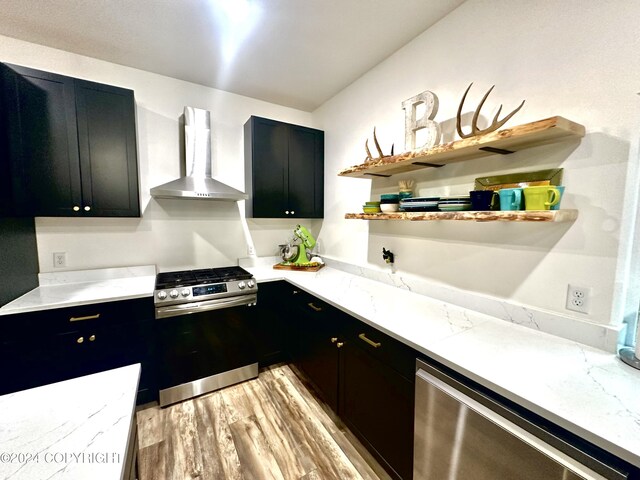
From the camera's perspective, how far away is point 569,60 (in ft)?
3.80

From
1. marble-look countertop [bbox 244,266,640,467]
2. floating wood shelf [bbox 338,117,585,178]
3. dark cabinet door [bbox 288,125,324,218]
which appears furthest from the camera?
dark cabinet door [bbox 288,125,324,218]

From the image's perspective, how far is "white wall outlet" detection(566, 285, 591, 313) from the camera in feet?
3.74

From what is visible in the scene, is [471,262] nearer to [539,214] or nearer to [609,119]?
[539,214]

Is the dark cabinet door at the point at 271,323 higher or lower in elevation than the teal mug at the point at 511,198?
lower

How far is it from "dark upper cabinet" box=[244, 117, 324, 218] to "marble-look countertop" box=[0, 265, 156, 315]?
1.11 metres

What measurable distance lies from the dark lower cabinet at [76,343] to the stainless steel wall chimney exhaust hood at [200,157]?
38.9 inches

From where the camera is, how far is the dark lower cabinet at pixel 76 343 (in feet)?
5.11

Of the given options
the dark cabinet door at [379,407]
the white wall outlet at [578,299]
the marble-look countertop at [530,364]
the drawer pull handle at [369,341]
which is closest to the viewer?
the marble-look countertop at [530,364]

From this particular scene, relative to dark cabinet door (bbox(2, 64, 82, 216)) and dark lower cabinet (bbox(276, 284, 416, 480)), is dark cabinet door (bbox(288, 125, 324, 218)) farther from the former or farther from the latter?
dark cabinet door (bbox(2, 64, 82, 216))

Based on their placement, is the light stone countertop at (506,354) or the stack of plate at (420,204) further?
the stack of plate at (420,204)

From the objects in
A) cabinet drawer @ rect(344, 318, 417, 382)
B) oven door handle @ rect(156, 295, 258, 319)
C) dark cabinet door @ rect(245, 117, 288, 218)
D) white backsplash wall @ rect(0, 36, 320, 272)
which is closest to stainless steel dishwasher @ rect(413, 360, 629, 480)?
cabinet drawer @ rect(344, 318, 417, 382)

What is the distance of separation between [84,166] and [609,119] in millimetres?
A: 3007

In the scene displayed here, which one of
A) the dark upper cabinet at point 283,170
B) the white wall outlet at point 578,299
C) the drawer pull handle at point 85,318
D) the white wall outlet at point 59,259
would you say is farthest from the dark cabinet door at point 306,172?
the white wall outlet at point 578,299

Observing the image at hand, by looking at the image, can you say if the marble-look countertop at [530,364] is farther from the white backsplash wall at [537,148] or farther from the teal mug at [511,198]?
the teal mug at [511,198]
